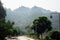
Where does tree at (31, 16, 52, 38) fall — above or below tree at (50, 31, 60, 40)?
above

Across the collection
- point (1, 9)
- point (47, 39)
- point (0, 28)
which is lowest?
point (47, 39)

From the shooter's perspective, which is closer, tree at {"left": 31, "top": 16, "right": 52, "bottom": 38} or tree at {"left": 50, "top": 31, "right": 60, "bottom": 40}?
tree at {"left": 50, "top": 31, "right": 60, "bottom": 40}

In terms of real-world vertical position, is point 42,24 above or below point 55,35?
above

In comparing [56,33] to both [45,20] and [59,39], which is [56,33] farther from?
[45,20]

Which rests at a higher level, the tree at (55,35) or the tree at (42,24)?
the tree at (42,24)

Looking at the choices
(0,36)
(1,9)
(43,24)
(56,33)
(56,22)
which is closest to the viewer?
(0,36)

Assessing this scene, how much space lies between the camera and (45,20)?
137ft

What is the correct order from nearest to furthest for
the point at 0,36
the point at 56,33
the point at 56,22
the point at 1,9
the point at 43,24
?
the point at 0,36
the point at 56,33
the point at 43,24
the point at 1,9
the point at 56,22

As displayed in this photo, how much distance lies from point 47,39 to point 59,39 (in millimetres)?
1925

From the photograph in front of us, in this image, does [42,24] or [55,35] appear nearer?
[55,35]

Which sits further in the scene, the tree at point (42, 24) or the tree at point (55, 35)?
the tree at point (42, 24)

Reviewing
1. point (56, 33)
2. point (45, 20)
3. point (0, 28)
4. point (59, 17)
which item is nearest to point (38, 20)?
point (45, 20)

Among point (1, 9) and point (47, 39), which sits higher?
point (1, 9)

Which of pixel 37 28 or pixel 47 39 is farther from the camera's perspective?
pixel 37 28
